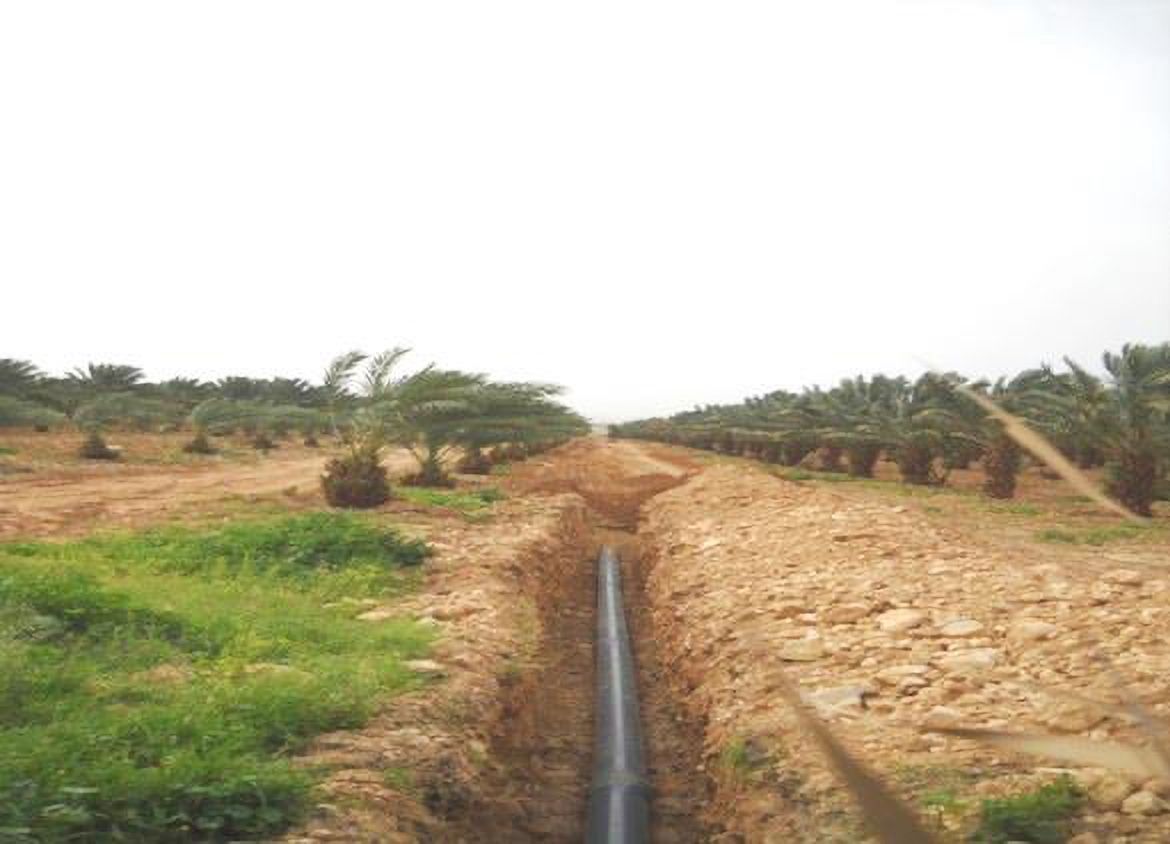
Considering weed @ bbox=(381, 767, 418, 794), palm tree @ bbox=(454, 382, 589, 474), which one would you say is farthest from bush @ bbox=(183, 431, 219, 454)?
weed @ bbox=(381, 767, 418, 794)

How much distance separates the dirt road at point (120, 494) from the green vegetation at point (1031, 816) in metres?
8.95

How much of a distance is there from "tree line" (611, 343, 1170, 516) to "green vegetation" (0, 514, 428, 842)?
510 centimetres

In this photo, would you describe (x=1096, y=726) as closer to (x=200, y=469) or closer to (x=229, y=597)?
(x=229, y=597)

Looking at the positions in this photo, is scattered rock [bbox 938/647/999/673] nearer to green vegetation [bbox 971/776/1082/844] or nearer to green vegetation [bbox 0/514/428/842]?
green vegetation [bbox 971/776/1082/844]

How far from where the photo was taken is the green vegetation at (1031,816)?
8.87 ft

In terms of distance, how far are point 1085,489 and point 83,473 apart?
19283mm

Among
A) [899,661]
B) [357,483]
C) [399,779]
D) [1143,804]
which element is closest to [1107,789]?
[1143,804]

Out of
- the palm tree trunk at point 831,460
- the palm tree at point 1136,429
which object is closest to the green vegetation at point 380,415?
the palm tree trunk at point 831,460

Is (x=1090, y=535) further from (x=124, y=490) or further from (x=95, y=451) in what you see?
(x=95, y=451)

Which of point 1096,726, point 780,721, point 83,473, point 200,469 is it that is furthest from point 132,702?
point 200,469

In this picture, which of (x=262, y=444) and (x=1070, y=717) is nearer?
(x=1070, y=717)

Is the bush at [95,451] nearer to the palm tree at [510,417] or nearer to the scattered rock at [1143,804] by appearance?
the palm tree at [510,417]

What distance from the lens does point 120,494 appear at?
13.1 meters

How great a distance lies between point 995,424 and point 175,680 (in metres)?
15.6
